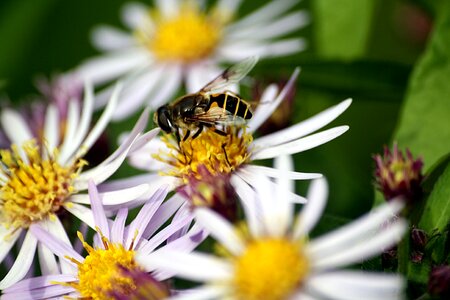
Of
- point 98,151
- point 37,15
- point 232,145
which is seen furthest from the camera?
point 37,15

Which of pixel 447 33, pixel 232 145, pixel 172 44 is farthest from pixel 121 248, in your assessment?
pixel 172 44

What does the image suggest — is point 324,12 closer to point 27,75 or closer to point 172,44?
point 172,44

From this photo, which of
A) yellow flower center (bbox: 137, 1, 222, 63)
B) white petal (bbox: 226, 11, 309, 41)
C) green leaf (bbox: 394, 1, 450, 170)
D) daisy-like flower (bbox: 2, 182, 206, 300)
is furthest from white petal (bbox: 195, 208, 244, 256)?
yellow flower center (bbox: 137, 1, 222, 63)

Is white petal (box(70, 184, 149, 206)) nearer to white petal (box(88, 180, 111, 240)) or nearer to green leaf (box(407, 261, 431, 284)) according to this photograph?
white petal (box(88, 180, 111, 240))

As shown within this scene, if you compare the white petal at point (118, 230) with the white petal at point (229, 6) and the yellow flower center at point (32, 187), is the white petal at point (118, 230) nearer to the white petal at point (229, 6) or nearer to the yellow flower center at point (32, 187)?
the yellow flower center at point (32, 187)

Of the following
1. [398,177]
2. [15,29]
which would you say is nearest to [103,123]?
[398,177]

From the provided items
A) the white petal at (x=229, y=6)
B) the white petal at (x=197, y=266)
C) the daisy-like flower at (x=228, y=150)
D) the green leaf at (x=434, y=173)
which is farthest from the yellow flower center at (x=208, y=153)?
the white petal at (x=229, y=6)

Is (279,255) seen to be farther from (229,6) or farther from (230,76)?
(229,6)
